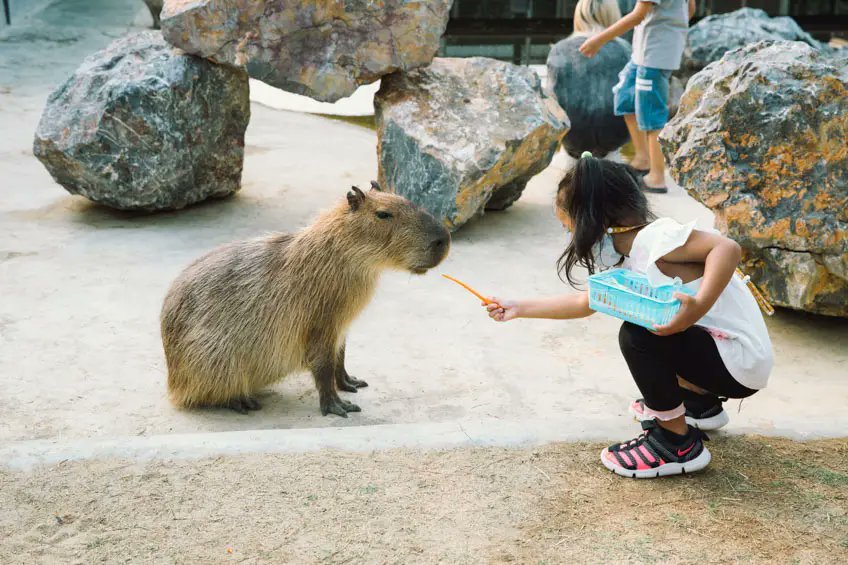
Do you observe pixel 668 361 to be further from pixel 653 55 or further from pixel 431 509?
pixel 653 55

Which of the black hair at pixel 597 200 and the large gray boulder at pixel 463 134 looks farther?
the large gray boulder at pixel 463 134

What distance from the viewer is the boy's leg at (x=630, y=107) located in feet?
21.0

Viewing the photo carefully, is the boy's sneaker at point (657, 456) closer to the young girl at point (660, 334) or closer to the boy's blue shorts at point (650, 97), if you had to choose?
the young girl at point (660, 334)

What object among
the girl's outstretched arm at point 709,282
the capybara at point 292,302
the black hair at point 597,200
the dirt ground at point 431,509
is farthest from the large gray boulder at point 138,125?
the girl's outstretched arm at point 709,282

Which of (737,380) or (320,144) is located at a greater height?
(737,380)

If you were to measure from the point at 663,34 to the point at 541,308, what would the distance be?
3772 mm

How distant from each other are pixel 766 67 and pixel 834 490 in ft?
6.61

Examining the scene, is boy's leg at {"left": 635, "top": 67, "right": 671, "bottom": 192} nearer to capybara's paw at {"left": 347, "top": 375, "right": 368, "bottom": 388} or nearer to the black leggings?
capybara's paw at {"left": 347, "top": 375, "right": 368, "bottom": 388}

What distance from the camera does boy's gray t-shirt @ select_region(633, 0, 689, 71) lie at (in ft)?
19.9

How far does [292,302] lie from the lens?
3.44m

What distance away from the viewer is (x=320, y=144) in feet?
24.5

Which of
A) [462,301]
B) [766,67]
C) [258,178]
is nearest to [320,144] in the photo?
[258,178]

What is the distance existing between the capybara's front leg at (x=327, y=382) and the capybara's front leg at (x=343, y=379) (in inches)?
6.4

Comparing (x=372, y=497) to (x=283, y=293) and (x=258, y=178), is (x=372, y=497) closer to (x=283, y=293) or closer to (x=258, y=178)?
(x=283, y=293)
